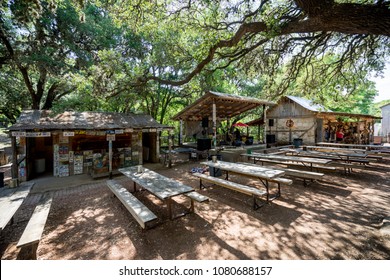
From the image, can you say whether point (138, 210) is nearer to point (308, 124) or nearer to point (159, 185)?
point (159, 185)

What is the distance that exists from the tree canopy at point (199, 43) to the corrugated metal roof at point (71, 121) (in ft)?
3.40

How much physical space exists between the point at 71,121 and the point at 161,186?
6284mm

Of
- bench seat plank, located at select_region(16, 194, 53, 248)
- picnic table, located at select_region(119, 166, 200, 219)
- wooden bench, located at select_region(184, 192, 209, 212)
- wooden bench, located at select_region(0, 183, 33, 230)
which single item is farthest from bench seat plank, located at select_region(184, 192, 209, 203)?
wooden bench, located at select_region(0, 183, 33, 230)

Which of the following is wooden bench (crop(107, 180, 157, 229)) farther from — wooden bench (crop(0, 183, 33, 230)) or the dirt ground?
wooden bench (crop(0, 183, 33, 230))

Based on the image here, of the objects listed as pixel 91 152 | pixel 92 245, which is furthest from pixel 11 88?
pixel 92 245

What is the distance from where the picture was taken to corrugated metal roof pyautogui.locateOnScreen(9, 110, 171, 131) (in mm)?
6980

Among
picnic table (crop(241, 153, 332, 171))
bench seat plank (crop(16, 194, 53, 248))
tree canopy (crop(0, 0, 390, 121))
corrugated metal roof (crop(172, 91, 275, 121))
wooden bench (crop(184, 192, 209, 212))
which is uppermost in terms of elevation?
tree canopy (crop(0, 0, 390, 121))

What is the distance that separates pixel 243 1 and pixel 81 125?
7.60m

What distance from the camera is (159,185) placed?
13.6 feet

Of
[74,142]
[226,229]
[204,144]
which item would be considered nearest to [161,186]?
[226,229]

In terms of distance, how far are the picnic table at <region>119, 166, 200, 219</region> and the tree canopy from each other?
145 inches
